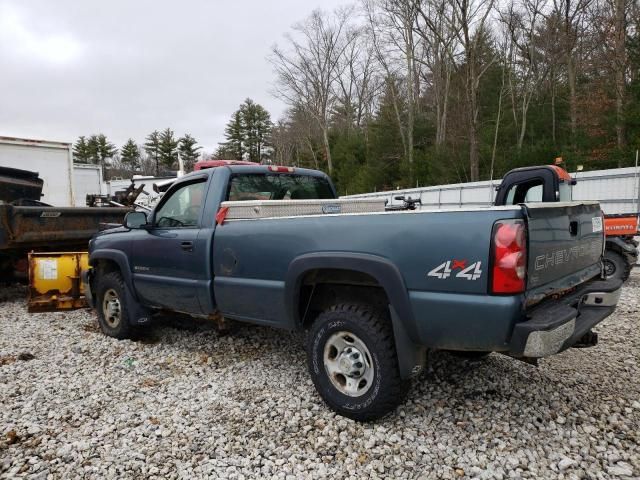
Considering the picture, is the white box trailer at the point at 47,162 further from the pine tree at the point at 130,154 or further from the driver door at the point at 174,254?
the pine tree at the point at 130,154

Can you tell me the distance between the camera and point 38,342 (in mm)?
4969

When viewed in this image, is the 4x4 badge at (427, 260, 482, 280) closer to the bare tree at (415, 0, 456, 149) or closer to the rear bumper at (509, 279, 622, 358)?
the rear bumper at (509, 279, 622, 358)

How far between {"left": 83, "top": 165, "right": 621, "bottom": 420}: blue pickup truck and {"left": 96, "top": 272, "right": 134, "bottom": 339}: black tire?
0.57 metres

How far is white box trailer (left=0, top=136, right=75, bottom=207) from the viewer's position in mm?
9133

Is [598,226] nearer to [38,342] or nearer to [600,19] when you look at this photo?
[38,342]

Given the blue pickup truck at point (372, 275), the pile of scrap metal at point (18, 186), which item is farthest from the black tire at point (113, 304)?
the pile of scrap metal at point (18, 186)

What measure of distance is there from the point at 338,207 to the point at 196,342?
2186mm

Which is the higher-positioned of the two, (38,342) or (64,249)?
(64,249)

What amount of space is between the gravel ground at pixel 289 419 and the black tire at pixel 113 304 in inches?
15.8

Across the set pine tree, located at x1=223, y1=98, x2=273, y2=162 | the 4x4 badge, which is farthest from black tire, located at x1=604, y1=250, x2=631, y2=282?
pine tree, located at x1=223, y1=98, x2=273, y2=162

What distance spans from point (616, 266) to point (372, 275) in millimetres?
6392

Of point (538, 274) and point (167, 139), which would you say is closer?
point (538, 274)

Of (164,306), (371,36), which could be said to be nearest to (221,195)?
(164,306)

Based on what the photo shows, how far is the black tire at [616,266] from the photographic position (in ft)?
23.7
